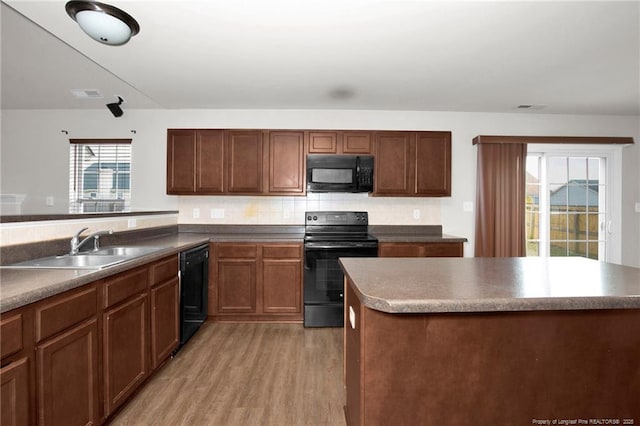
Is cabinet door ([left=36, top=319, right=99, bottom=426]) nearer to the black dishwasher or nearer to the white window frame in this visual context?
the black dishwasher

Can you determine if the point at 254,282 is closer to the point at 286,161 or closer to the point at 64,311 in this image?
the point at 286,161

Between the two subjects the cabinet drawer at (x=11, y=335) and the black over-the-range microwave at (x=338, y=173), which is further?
the black over-the-range microwave at (x=338, y=173)

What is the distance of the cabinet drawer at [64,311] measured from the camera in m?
1.20

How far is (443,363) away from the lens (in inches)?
45.9

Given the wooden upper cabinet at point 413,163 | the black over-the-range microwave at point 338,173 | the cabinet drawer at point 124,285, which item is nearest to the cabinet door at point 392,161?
the wooden upper cabinet at point 413,163

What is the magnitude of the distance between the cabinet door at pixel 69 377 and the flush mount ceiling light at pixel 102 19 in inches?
65.5

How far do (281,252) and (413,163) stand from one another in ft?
5.86

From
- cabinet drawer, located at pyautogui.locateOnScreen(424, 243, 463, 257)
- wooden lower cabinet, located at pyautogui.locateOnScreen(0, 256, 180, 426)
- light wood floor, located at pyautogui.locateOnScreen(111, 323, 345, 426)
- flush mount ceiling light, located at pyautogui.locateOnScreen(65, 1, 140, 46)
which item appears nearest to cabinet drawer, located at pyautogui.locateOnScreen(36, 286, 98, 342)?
wooden lower cabinet, located at pyautogui.locateOnScreen(0, 256, 180, 426)

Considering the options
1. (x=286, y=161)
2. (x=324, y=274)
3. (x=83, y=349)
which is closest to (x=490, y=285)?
(x=83, y=349)

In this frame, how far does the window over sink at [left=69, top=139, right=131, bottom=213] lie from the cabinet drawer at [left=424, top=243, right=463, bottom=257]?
3.17 m

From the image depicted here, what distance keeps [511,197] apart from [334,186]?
210 centimetres

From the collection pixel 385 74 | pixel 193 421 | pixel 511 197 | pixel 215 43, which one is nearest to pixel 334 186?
pixel 385 74

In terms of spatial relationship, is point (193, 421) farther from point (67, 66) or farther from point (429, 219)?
point (429, 219)

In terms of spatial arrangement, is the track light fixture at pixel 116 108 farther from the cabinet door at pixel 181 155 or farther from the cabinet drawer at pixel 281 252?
the cabinet drawer at pixel 281 252
